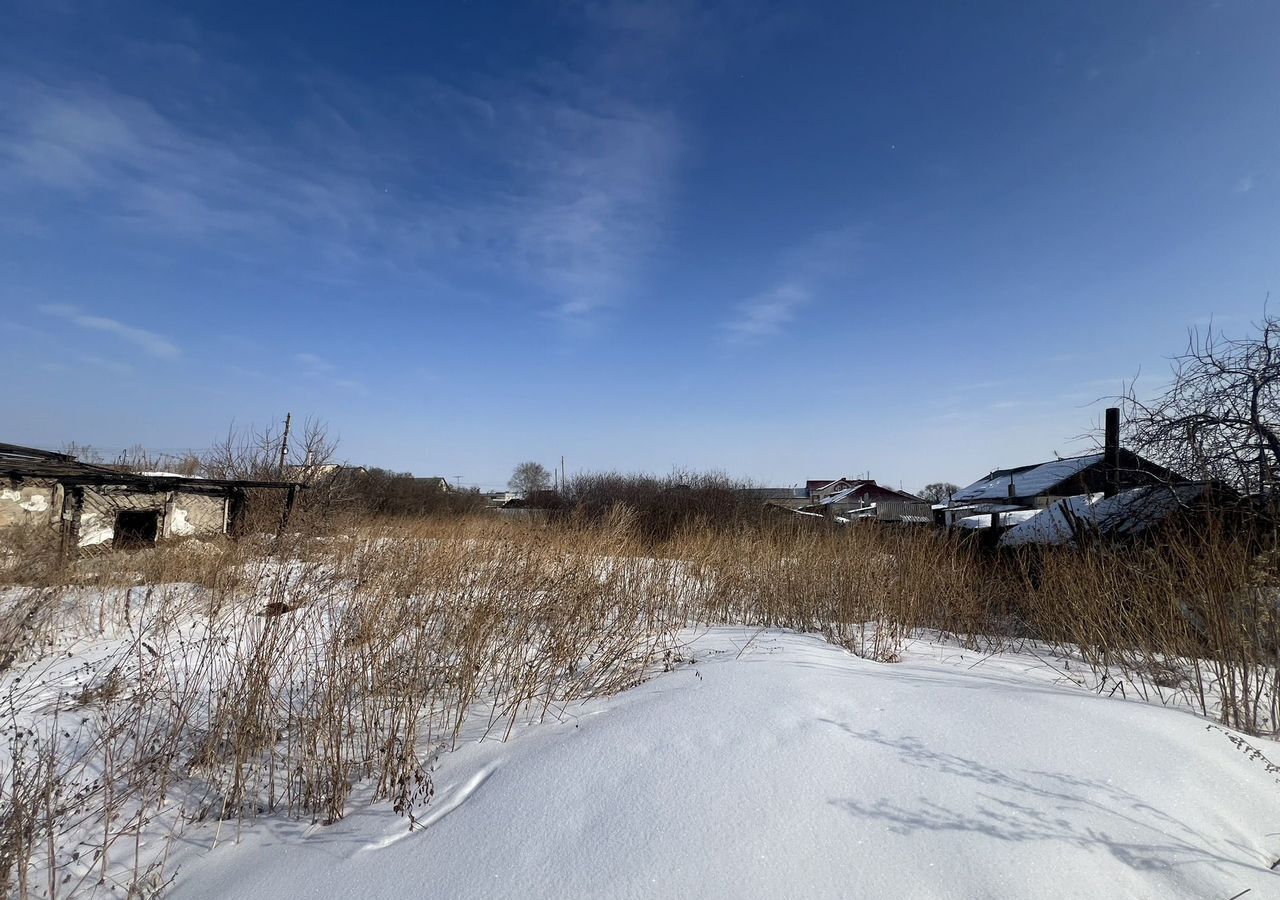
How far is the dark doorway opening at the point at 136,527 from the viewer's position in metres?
11.3

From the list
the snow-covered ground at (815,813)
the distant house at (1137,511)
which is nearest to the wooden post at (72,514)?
the snow-covered ground at (815,813)

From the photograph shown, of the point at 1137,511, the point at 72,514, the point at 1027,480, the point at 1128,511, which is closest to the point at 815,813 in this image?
the point at 1137,511

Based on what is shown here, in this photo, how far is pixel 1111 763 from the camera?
2574mm

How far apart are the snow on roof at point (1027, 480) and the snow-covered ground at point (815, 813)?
1318 centimetres

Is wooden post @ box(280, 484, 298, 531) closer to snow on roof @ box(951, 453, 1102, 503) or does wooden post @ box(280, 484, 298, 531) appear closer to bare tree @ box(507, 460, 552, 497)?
snow on roof @ box(951, 453, 1102, 503)

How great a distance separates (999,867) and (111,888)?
10.9ft

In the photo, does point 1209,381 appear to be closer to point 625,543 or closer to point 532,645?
point 625,543

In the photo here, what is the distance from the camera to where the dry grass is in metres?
2.93

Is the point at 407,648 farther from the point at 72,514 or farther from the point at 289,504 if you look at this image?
the point at 72,514

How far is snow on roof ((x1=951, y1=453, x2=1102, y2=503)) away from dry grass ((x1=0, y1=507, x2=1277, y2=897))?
9.44 metres

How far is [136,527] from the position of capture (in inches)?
474

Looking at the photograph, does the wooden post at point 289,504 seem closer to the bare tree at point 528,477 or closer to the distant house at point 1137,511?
the distant house at point 1137,511

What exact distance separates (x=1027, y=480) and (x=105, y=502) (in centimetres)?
2042

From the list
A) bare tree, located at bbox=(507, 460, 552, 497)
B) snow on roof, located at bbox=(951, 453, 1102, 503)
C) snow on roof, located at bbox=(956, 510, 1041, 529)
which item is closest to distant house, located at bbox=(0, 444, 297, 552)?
snow on roof, located at bbox=(956, 510, 1041, 529)
